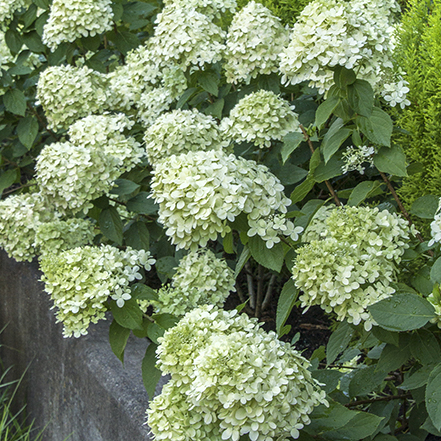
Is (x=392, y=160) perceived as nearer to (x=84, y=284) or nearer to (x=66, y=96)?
(x=84, y=284)

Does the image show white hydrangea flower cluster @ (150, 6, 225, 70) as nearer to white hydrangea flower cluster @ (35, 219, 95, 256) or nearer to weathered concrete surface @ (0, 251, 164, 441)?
white hydrangea flower cluster @ (35, 219, 95, 256)

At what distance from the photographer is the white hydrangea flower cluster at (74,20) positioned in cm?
255

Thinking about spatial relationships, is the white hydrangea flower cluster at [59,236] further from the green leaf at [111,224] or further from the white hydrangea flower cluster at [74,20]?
the white hydrangea flower cluster at [74,20]

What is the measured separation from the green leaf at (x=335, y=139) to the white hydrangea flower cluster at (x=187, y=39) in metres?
0.77

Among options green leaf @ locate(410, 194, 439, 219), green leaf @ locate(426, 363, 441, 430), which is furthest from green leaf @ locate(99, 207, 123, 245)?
A: green leaf @ locate(426, 363, 441, 430)


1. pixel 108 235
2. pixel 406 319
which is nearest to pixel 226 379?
pixel 406 319

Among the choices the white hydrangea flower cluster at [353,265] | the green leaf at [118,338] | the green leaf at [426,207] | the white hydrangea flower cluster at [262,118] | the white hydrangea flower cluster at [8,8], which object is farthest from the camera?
the white hydrangea flower cluster at [8,8]

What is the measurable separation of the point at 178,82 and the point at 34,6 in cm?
112

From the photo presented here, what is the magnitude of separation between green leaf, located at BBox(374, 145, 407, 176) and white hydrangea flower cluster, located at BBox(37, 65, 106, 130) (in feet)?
4.75

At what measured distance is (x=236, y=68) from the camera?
2277 millimetres

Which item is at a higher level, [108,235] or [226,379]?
[108,235]

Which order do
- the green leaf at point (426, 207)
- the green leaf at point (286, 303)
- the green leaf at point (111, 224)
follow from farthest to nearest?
the green leaf at point (111, 224), the green leaf at point (426, 207), the green leaf at point (286, 303)

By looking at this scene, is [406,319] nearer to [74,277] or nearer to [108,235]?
[74,277]

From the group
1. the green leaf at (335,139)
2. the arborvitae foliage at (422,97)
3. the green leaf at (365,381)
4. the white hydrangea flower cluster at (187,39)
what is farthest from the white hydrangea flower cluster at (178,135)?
the green leaf at (365,381)
